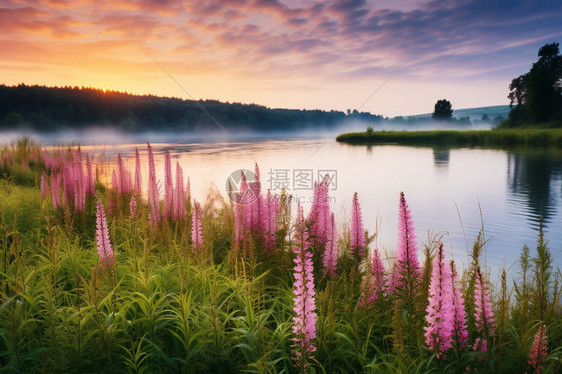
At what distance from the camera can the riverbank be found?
187 feet

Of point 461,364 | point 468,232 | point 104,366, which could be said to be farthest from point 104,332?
point 468,232

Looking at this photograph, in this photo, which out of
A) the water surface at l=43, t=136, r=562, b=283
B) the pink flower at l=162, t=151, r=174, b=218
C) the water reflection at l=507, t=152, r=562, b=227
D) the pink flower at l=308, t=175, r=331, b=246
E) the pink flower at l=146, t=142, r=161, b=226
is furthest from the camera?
the water reflection at l=507, t=152, r=562, b=227

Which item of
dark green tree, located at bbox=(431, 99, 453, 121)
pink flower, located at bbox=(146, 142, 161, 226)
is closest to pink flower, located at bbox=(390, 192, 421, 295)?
pink flower, located at bbox=(146, 142, 161, 226)

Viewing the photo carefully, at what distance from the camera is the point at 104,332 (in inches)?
144

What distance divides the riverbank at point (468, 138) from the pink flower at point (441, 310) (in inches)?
2529

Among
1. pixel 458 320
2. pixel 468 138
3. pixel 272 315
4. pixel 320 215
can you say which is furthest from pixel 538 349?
pixel 468 138

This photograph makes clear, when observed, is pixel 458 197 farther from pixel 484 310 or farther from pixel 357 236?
pixel 484 310

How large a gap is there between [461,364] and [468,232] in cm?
1192

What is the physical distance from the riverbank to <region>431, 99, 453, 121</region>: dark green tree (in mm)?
38552

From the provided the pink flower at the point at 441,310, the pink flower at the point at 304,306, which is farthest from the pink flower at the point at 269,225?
the pink flower at the point at 441,310

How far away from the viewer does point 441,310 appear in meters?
3.15

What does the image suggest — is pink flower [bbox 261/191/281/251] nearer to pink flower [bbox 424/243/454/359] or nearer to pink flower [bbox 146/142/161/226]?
pink flower [bbox 146/142/161/226]

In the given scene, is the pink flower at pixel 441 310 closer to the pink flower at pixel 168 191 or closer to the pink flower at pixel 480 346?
the pink flower at pixel 480 346

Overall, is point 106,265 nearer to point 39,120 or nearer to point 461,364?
point 461,364
